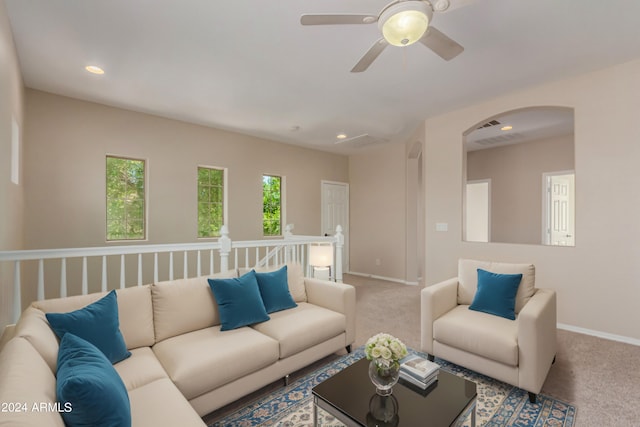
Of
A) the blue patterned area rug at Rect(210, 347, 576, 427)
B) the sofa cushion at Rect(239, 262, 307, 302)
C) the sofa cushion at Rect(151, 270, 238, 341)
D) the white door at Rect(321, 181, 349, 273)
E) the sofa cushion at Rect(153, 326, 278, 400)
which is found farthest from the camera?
the white door at Rect(321, 181, 349, 273)

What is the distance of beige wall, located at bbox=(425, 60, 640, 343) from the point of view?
3010 mm

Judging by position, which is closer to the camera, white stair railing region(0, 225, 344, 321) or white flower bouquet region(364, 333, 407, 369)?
white flower bouquet region(364, 333, 407, 369)

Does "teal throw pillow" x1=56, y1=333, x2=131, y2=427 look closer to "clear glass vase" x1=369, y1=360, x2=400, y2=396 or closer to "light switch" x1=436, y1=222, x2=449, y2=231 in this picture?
"clear glass vase" x1=369, y1=360, x2=400, y2=396

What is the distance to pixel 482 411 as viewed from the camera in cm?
195

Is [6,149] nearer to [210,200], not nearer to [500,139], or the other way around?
[210,200]

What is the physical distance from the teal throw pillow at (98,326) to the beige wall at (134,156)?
2.57 metres

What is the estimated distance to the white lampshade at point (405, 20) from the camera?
1.61 m

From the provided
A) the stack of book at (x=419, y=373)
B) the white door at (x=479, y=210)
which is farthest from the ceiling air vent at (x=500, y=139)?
the stack of book at (x=419, y=373)

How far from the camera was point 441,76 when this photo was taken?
3.22m

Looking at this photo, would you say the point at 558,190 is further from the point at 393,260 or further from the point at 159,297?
the point at 159,297

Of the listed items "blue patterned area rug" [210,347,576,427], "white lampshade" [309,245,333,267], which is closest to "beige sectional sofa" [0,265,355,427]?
"blue patterned area rug" [210,347,576,427]

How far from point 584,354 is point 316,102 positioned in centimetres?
390

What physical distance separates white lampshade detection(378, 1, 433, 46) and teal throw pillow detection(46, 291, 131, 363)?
239cm

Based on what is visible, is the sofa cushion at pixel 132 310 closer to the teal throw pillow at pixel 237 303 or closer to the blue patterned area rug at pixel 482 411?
the teal throw pillow at pixel 237 303
